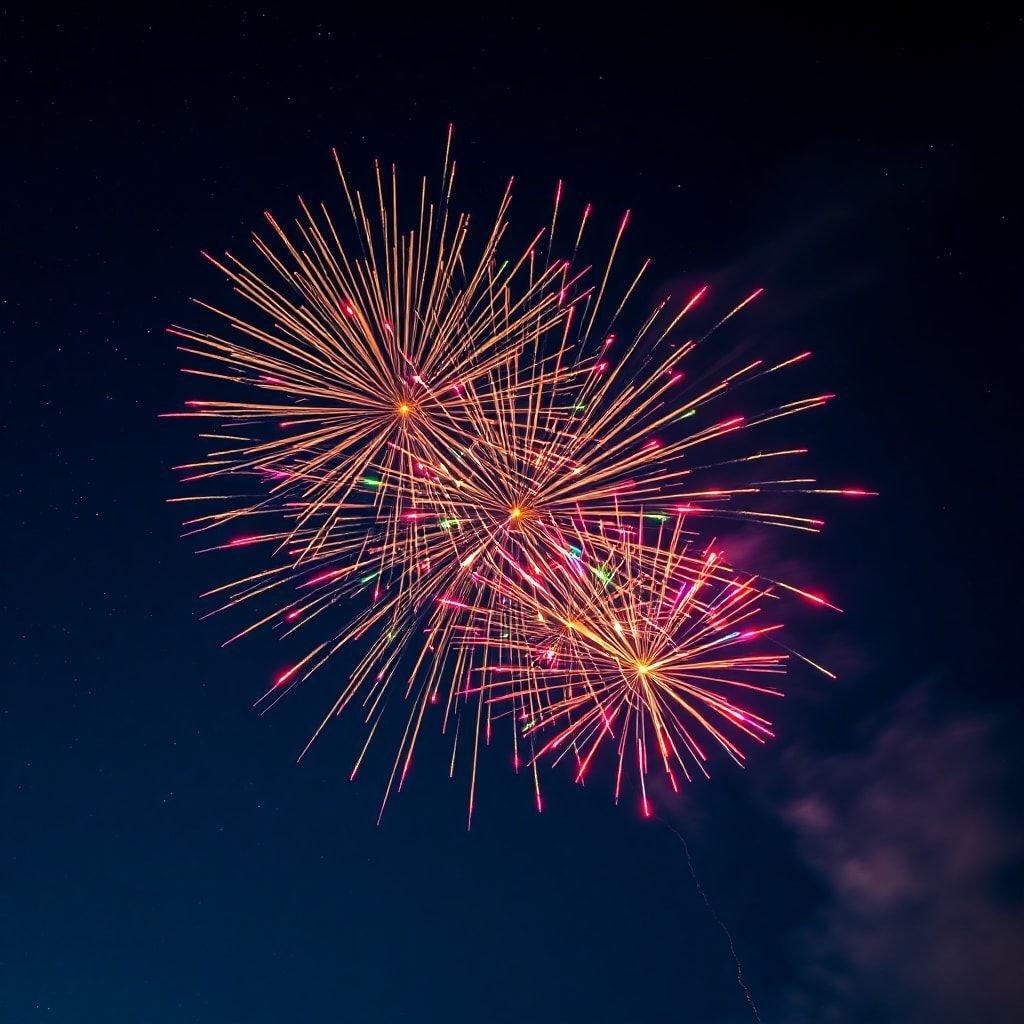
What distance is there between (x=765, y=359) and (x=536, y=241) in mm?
2227

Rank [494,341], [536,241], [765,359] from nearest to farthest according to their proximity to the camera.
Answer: [494,341] → [536,241] → [765,359]

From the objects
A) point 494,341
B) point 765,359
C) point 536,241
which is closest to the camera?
point 494,341

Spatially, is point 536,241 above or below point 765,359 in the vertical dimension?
above

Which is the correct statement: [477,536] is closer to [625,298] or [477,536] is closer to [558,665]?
[558,665]

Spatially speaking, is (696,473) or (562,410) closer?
(562,410)

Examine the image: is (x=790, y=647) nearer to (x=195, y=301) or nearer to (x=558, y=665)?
(x=558, y=665)

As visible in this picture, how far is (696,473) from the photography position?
23.6 feet

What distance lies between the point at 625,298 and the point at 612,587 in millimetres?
2446

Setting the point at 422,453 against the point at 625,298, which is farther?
the point at 625,298

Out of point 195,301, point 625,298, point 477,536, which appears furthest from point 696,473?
point 195,301

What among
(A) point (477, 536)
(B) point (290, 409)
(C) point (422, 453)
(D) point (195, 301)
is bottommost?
(A) point (477, 536)

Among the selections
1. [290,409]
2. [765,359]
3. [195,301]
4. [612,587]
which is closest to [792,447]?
[765,359]

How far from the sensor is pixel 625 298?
23.1 feet

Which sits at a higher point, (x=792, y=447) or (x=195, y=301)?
(x=195, y=301)
